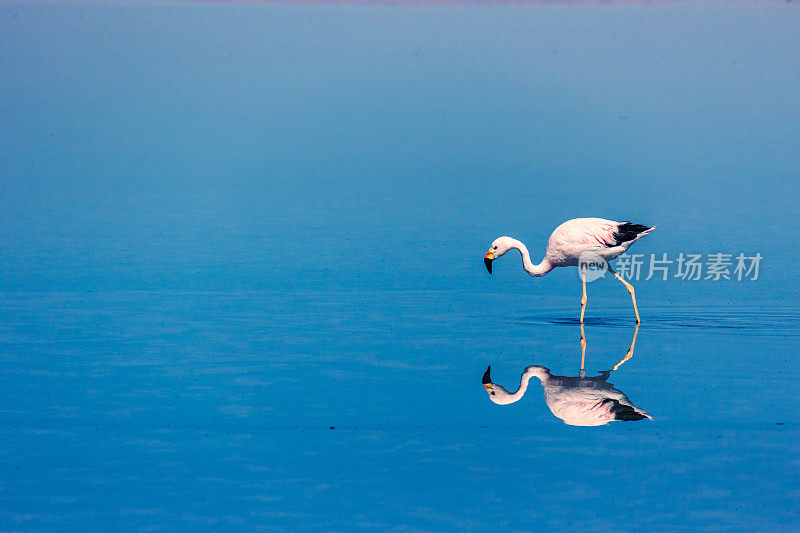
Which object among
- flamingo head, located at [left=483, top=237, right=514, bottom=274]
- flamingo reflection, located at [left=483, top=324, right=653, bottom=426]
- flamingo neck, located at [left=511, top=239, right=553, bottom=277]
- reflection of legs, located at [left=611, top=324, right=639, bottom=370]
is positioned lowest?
flamingo reflection, located at [left=483, top=324, right=653, bottom=426]

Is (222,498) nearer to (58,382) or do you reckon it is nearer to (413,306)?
(58,382)

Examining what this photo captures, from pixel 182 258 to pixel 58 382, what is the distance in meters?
8.60

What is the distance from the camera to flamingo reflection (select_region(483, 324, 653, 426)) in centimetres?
891

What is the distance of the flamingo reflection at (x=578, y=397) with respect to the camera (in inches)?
351

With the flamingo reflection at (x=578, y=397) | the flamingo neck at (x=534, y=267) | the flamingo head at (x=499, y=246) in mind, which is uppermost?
the flamingo head at (x=499, y=246)

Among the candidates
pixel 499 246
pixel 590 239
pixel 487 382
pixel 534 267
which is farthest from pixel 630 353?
pixel 499 246

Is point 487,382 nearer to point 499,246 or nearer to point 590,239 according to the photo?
point 590,239

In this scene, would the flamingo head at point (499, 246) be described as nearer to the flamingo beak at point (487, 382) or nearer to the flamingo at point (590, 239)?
the flamingo at point (590, 239)

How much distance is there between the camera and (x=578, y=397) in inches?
373

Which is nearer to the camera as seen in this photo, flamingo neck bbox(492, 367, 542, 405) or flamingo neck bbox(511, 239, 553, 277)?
flamingo neck bbox(492, 367, 542, 405)

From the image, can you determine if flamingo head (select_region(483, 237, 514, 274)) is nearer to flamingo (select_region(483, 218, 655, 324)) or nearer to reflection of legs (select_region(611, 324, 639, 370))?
flamingo (select_region(483, 218, 655, 324))

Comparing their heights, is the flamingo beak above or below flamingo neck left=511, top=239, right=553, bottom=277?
below

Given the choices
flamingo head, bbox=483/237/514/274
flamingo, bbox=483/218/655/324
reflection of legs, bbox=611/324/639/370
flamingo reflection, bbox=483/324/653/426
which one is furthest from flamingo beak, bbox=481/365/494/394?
flamingo head, bbox=483/237/514/274

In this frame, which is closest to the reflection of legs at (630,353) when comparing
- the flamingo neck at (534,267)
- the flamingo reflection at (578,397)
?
the flamingo reflection at (578,397)
